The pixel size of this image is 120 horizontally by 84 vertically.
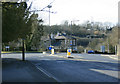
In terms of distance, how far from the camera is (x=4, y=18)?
16.4 metres

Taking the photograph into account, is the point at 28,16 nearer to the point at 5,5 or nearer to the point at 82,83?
the point at 5,5

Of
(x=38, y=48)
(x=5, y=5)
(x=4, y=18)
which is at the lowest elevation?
(x=38, y=48)

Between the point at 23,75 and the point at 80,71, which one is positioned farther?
the point at 80,71

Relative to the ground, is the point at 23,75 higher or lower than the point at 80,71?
higher

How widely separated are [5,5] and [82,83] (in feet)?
36.1

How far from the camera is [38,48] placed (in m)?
75.7

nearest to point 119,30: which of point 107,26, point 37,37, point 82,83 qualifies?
point 37,37

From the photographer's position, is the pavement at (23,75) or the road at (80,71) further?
the road at (80,71)

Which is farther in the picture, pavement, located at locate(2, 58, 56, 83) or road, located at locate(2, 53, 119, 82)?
road, located at locate(2, 53, 119, 82)

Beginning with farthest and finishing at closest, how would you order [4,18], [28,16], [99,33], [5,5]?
[99,33]
[28,16]
[5,5]
[4,18]

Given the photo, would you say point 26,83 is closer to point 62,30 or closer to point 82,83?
point 82,83

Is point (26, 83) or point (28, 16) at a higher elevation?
point (28, 16)

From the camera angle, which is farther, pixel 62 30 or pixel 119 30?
pixel 62 30

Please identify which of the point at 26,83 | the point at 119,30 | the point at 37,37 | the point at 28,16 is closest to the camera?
the point at 26,83
